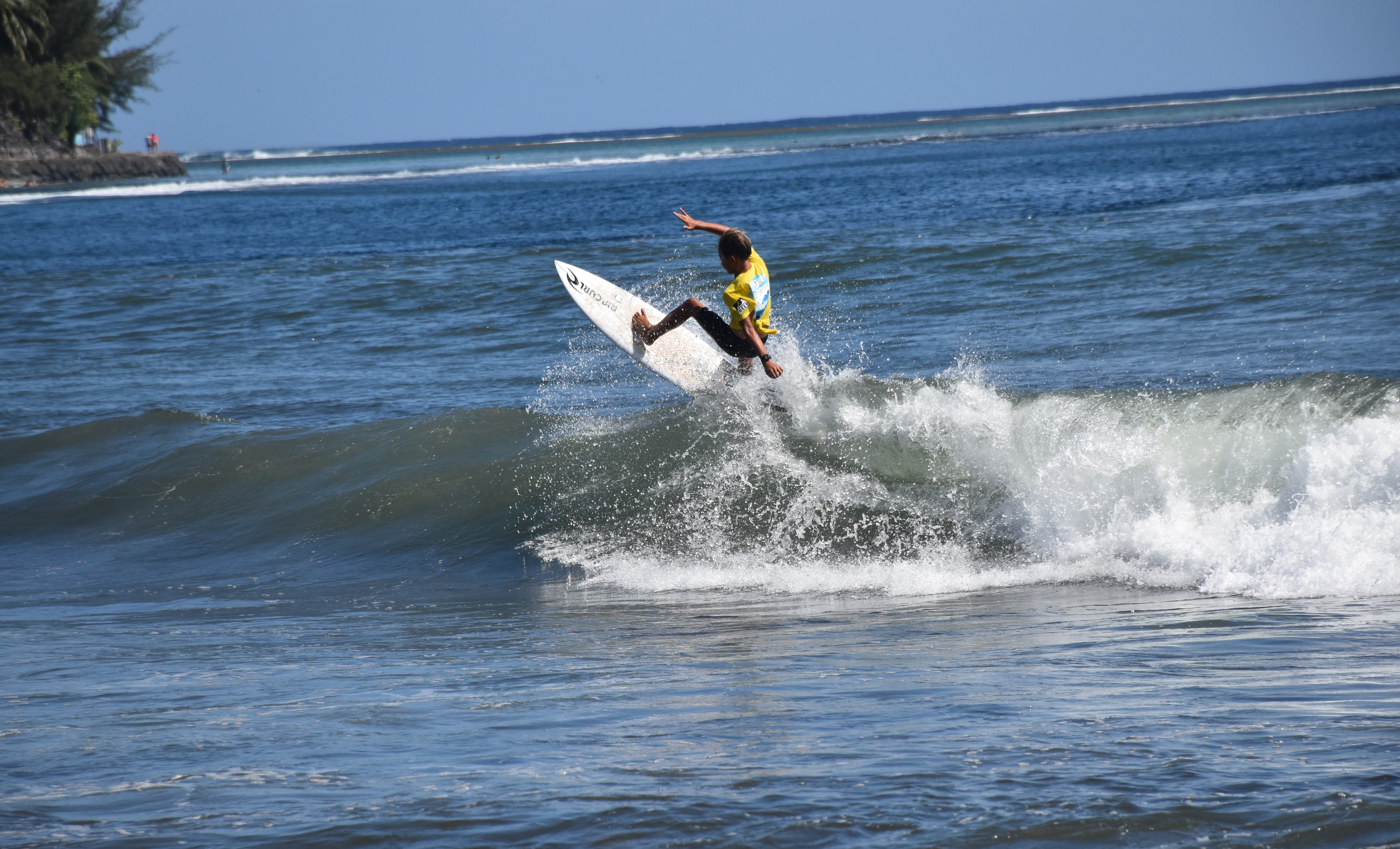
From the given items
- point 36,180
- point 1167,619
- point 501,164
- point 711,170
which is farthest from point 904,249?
point 501,164

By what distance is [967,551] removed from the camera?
7383mm

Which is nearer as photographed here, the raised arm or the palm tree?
the raised arm

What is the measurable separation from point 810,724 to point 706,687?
0.71 metres

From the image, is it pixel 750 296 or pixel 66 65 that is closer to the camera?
pixel 750 296

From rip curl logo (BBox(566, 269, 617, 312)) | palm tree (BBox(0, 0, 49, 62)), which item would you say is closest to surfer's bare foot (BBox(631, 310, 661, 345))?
rip curl logo (BBox(566, 269, 617, 312))

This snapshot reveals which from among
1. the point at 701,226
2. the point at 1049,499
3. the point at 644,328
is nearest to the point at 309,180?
the point at 644,328

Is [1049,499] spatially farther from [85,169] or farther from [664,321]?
[85,169]

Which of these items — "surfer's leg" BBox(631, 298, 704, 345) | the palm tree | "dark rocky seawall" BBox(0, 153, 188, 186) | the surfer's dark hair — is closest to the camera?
the surfer's dark hair

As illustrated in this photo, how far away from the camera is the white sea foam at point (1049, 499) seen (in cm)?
650

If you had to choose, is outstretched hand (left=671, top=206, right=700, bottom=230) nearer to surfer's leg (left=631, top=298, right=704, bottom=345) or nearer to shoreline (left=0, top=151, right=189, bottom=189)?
surfer's leg (left=631, top=298, right=704, bottom=345)

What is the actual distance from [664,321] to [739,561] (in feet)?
8.12

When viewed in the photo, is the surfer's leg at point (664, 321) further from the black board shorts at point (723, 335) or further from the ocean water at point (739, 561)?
the ocean water at point (739, 561)

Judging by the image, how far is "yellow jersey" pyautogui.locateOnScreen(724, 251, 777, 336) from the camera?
8.59 m

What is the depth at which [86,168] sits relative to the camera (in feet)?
243
